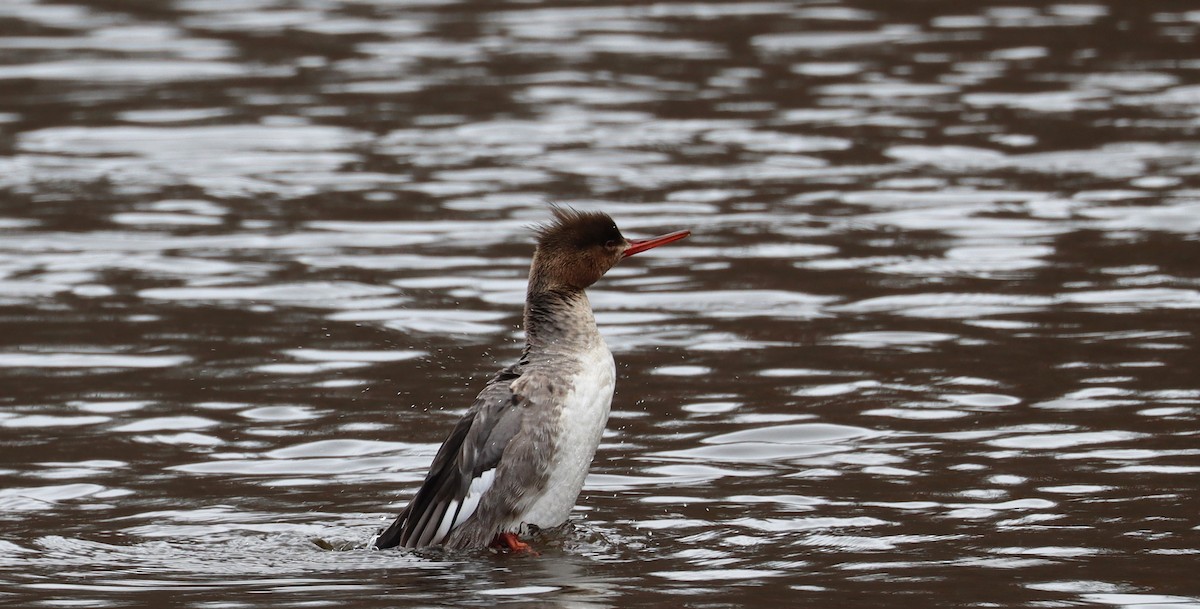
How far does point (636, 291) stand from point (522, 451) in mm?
4515

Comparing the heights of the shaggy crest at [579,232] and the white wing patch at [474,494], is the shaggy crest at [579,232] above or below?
above

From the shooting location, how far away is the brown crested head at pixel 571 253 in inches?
323

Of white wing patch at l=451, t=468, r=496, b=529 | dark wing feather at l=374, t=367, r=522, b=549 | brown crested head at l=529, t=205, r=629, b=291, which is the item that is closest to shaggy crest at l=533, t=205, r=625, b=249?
brown crested head at l=529, t=205, r=629, b=291

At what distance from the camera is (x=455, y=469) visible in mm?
7688

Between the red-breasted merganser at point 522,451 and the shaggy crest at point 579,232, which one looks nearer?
the red-breasted merganser at point 522,451

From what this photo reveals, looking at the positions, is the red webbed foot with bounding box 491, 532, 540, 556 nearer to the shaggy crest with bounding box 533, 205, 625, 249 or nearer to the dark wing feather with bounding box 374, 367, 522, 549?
the dark wing feather with bounding box 374, 367, 522, 549

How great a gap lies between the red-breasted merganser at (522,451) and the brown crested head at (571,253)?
21 cm

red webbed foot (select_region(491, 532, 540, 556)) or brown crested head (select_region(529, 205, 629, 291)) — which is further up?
brown crested head (select_region(529, 205, 629, 291))

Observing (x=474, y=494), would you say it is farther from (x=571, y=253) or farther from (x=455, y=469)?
(x=571, y=253)

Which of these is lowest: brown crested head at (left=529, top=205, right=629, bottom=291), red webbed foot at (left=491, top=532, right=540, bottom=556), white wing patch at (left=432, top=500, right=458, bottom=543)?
red webbed foot at (left=491, top=532, right=540, bottom=556)

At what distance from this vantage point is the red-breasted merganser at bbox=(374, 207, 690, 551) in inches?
301

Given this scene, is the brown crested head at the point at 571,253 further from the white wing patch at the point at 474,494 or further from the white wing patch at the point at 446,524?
the white wing patch at the point at 446,524

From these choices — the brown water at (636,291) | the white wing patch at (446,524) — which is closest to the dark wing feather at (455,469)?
the white wing patch at (446,524)

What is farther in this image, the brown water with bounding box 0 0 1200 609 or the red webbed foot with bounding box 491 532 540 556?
the red webbed foot with bounding box 491 532 540 556
